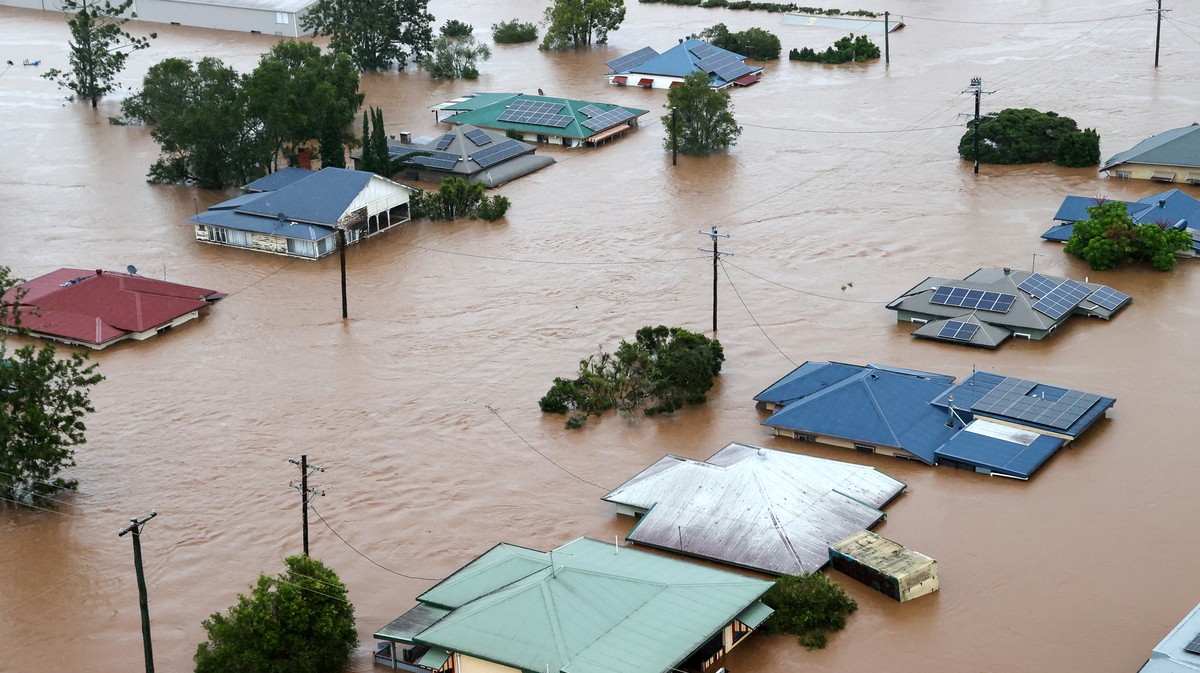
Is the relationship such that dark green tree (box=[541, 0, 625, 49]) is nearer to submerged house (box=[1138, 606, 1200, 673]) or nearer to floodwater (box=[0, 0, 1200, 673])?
floodwater (box=[0, 0, 1200, 673])

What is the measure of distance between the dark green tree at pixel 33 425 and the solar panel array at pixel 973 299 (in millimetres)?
25261

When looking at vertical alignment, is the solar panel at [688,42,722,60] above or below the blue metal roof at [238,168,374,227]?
above

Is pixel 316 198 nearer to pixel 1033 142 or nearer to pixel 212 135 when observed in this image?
pixel 212 135

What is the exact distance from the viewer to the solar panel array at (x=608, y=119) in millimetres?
67950

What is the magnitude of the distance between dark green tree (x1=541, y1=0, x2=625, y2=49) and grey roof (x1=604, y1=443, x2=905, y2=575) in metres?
56.9

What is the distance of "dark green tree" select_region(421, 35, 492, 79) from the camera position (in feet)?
268

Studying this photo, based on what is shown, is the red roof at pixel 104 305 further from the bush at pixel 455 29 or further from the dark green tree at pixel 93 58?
the bush at pixel 455 29

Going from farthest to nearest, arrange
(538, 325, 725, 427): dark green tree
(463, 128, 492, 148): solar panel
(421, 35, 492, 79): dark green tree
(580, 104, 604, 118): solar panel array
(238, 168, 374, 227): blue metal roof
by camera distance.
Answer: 1. (421, 35, 492, 79): dark green tree
2. (580, 104, 604, 118): solar panel array
3. (463, 128, 492, 148): solar panel
4. (238, 168, 374, 227): blue metal roof
5. (538, 325, 725, 427): dark green tree

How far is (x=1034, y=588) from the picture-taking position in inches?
1194

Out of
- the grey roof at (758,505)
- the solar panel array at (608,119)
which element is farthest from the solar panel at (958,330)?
the solar panel array at (608,119)

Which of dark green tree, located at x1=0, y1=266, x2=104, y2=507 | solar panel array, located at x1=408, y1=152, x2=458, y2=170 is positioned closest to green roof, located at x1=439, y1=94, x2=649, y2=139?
solar panel array, located at x1=408, y1=152, x2=458, y2=170

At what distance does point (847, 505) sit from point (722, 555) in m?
3.56

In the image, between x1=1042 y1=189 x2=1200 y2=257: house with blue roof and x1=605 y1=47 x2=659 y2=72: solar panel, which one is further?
x1=605 y1=47 x2=659 y2=72: solar panel

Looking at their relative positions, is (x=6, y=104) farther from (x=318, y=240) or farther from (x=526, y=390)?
(x=526, y=390)
